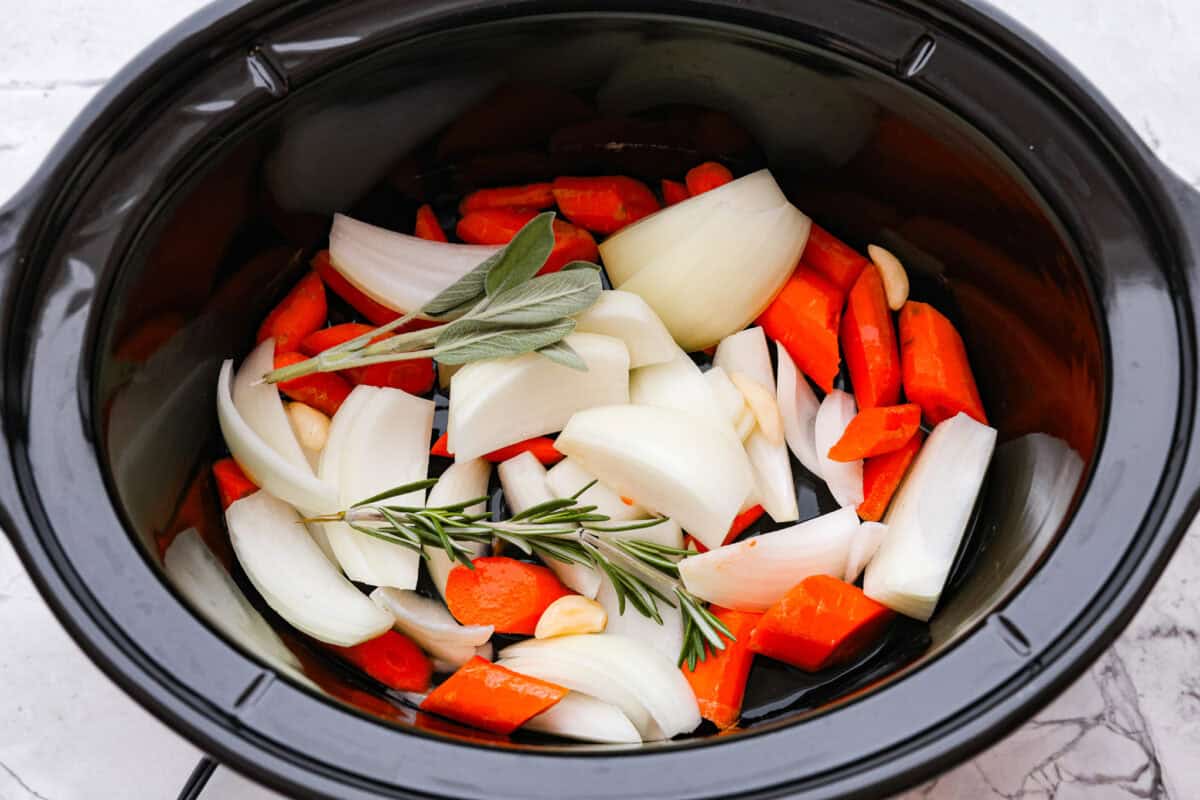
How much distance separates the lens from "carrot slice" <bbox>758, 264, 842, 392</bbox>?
1.19 meters

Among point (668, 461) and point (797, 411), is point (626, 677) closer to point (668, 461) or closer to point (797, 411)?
point (668, 461)

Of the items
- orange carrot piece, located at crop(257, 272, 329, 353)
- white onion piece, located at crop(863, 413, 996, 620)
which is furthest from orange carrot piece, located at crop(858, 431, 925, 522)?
orange carrot piece, located at crop(257, 272, 329, 353)

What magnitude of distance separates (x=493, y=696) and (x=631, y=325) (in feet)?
1.31

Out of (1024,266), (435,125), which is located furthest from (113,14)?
(1024,266)

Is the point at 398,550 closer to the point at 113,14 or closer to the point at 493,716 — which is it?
the point at 493,716

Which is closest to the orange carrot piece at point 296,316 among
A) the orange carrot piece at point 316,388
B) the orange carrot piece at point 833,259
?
the orange carrot piece at point 316,388

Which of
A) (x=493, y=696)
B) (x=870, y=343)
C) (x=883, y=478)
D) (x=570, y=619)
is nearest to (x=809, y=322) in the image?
(x=870, y=343)

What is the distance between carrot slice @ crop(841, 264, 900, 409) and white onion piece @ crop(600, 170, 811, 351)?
0.27 feet

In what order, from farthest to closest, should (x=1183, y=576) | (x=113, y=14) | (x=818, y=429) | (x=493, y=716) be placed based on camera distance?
(x=113, y=14), (x=1183, y=576), (x=818, y=429), (x=493, y=716)

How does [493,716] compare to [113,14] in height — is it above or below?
below

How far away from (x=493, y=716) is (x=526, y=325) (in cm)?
38

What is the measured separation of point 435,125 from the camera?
1.19 metres

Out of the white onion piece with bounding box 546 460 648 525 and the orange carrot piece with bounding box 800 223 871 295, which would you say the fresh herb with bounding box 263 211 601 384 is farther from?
the orange carrot piece with bounding box 800 223 871 295

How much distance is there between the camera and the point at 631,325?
3.72 ft
